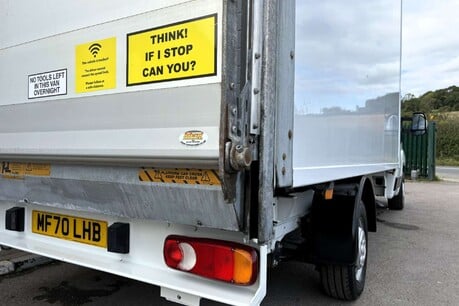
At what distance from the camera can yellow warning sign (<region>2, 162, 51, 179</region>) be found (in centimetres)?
262

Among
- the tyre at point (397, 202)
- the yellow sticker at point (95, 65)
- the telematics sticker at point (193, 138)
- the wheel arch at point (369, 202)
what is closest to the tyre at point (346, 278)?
the wheel arch at point (369, 202)

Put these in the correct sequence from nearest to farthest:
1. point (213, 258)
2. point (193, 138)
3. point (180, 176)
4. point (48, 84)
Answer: point (193, 138) → point (180, 176) → point (213, 258) → point (48, 84)

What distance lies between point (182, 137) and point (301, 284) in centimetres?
252

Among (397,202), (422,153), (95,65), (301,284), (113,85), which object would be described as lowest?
(301,284)

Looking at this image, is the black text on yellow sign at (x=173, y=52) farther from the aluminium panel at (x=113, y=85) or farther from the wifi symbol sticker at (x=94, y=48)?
the wifi symbol sticker at (x=94, y=48)

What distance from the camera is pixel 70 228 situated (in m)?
2.74

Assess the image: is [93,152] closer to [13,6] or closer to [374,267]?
[13,6]

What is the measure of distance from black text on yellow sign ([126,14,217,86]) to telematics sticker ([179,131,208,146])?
0.84 ft

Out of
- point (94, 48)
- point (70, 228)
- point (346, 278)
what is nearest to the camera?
point (94, 48)

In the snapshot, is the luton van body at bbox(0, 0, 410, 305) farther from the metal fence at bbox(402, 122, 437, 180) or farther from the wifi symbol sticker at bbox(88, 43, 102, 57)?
the metal fence at bbox(402, 122, 437, 180)

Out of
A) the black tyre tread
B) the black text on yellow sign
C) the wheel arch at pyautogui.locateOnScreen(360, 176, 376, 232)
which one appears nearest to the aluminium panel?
the black text on yellow sign

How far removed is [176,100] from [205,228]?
0.70 meters

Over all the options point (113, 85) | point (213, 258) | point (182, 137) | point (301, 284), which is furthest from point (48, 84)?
point (301, 284)

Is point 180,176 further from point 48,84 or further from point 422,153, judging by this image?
point 422,153
